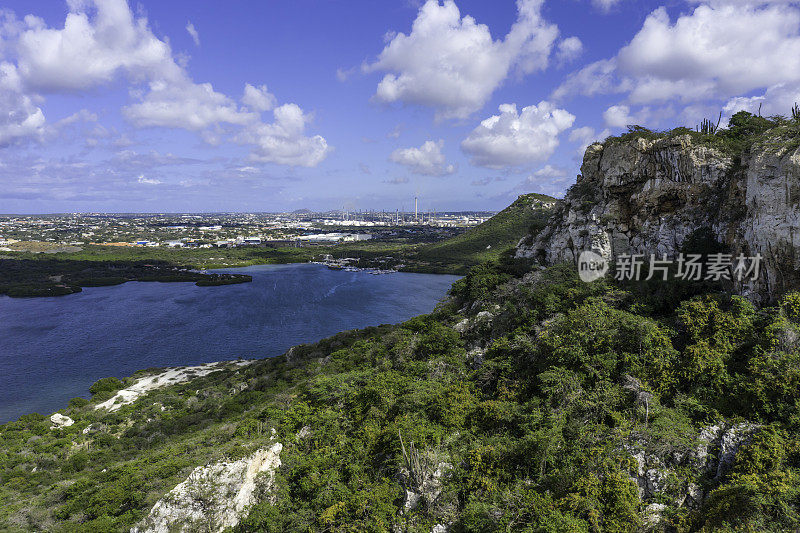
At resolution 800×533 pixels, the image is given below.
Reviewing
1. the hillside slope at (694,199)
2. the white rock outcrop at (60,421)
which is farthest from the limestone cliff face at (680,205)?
the white rock outcrop at (60,421)

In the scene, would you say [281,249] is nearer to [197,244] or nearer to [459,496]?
[197,244]

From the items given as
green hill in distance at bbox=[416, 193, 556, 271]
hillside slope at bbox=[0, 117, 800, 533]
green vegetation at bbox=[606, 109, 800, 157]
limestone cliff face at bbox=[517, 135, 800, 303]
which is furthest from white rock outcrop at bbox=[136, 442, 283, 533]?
green hill in distance at bbox=[416, 193, 556, 271]

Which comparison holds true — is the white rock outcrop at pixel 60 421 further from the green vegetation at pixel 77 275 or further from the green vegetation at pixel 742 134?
the green vegetation at pixel 77 275

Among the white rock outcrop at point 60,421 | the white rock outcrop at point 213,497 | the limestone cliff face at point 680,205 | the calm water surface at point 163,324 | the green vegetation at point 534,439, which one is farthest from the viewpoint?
the calm water surface at point 163,324

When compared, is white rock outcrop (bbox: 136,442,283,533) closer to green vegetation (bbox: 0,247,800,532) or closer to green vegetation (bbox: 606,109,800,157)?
green vegetation (bbox: 0,247,800,532)

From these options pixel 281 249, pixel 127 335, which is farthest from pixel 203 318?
pixel 281 249
